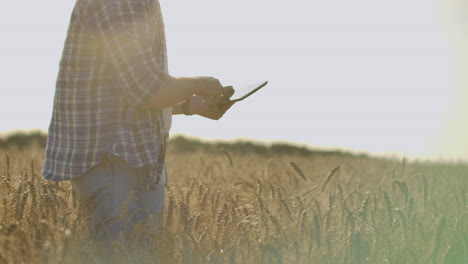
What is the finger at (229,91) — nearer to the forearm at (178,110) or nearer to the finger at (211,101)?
the finger at (211,101)

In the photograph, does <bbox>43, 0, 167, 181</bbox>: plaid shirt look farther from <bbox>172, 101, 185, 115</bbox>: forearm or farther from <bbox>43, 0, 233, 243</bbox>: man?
<bbox>172, 101, 185, 115</bbox>: forearm

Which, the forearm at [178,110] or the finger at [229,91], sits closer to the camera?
the finger at [229,91]

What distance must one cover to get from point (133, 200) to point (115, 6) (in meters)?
0.78

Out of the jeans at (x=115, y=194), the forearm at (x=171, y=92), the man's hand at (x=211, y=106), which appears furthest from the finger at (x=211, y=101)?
the jeans at (x=115, y=194)

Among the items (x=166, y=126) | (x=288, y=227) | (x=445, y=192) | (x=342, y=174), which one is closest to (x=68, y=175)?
(x=166, y=126)

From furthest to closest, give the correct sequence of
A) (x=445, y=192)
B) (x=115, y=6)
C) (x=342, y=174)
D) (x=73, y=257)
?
1. (x=342, y=174)
2. (x=445, y=192)
3. (x=115, y=6)
4. (x=73, y=257)

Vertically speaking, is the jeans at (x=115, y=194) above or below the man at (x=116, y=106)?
below

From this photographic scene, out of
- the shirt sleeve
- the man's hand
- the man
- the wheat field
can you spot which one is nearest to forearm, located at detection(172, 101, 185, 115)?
the man's hand

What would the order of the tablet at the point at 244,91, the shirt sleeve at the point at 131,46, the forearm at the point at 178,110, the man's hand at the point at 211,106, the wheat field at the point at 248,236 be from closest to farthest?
the wheat field at the point at 248,236
the shirt sleeve at the point at 131,46
the tablet at the point at 244,91
the man's hand at the point at 211,106
the forearm at the point at 178,110

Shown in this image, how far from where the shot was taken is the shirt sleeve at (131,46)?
2.92 meters

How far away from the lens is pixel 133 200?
3176mm

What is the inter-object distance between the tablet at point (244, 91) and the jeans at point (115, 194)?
0.45 metres

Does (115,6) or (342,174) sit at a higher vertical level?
(115,6)

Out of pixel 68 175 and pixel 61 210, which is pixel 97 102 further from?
pixel 61 210
